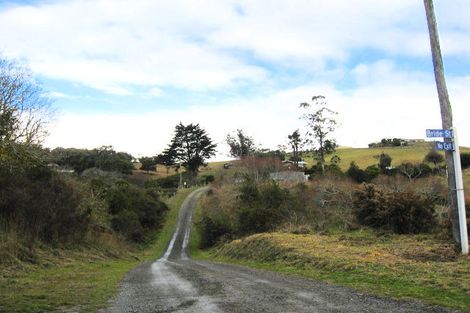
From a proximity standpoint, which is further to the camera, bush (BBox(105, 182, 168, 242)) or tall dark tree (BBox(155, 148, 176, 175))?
tall dark tree (BBox(155, 148, 176, 175))

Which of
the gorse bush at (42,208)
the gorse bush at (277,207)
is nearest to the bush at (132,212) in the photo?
Answer: the gorse bush at (277,207)

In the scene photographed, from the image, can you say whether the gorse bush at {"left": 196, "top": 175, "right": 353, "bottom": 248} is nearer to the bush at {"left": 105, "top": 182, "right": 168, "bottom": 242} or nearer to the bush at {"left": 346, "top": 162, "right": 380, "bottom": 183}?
the bush at {"left": 105, "top": 182, "right": 168, "bottom": 242}

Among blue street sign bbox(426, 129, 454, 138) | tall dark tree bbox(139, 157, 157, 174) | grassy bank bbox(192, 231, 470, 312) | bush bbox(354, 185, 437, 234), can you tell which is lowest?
grassy bank bbox(192, 231, 470, 312)

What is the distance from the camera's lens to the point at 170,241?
5525cm

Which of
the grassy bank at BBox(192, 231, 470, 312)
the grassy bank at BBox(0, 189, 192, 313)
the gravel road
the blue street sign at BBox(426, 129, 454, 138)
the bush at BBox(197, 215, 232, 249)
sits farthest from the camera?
the bush at BBox(197, 215, 232, 249)

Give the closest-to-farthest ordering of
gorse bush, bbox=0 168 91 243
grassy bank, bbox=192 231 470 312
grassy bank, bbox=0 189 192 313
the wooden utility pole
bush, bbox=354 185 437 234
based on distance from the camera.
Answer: grassy bank, bbox=0 189 192 313, grassy bank, bbox=192 231 470 312, the wooden utility pole, gorse bush, bbox=0 168 91 243, bush, bbox=354 185 437 234

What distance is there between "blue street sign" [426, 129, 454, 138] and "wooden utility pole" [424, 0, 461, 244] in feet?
0.49

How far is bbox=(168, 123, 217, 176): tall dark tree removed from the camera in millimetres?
114000

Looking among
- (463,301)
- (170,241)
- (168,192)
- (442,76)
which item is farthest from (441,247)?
(168,192)

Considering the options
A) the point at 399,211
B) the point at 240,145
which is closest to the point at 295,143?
the point at 240,145

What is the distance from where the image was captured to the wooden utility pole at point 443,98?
14.2 meters

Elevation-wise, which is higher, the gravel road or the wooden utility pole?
the wooden utility pole

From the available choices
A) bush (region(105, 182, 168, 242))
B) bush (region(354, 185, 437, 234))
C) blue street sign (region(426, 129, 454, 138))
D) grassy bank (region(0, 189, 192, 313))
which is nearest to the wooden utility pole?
blue street sign (region(426, 129, 454, 138))

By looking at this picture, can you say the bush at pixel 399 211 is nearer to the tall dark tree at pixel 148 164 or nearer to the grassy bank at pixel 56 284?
the grassy bank at pixel 56 284
